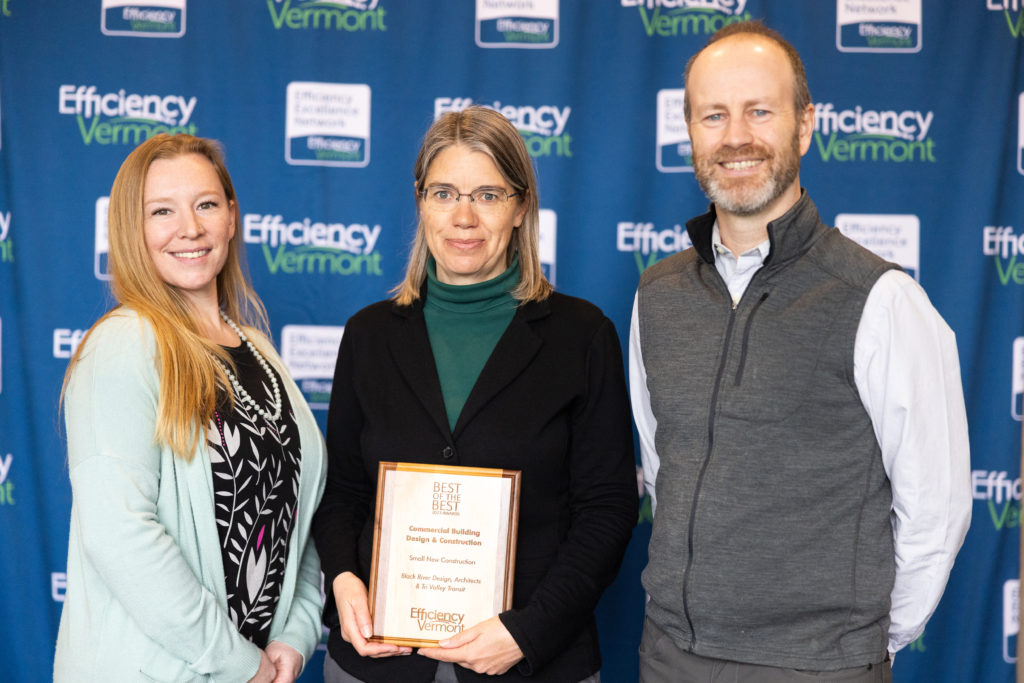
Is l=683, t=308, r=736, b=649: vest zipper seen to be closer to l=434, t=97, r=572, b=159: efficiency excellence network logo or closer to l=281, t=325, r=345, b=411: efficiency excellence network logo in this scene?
l=434, t=97, r=572, b=159: efficiency excellence network logo

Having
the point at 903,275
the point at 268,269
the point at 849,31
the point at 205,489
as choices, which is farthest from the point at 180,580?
the point at 849,31

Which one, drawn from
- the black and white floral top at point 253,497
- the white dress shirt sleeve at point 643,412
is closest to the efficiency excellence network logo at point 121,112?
the black and white floral top at point 253,497

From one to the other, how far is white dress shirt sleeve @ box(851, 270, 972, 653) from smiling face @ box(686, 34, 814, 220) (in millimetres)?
283

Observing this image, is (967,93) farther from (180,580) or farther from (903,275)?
(180,580)

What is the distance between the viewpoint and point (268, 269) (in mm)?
3152

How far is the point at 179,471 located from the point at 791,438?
3.84 feet

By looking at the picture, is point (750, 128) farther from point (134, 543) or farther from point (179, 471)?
point (134, 543)

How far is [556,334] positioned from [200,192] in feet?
2.71

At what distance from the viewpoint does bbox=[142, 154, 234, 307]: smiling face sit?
1.81 m

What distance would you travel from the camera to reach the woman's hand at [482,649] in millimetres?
1652

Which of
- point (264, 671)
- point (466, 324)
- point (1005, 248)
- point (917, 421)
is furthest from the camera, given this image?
point (1005, 248)

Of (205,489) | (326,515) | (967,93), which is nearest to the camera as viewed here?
(205,489)

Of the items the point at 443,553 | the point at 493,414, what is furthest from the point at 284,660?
the point at 493,414

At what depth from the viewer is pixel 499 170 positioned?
1.86 metres
